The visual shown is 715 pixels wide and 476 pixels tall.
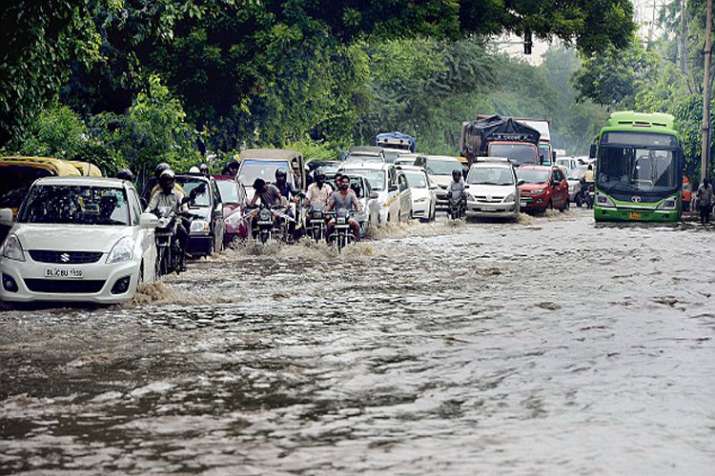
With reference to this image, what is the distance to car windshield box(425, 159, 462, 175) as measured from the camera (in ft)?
166

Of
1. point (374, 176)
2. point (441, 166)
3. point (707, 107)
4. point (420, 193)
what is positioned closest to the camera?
point (374, 176)

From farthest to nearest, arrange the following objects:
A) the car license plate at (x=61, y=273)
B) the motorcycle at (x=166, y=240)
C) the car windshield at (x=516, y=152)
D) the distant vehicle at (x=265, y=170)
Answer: the car windshield at (x=516, y=152) < the distant vehicle at (x=265, y=170) < the motorcycle at (x=166, y=240) < the car license plate at (x=61, y=273)

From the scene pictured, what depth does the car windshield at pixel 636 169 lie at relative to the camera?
4084 centimetres

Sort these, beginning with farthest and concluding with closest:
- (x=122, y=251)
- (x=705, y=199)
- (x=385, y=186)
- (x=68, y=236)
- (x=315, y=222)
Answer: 1. (x=705, y=199)
2. (x=385, y=186)
3. (x=315, y=222)
4. (x=122, y=251)
5. (x=68, y=236)

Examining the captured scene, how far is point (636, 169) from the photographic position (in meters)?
41.1

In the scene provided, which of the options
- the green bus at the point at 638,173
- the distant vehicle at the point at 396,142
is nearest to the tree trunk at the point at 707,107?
the green bus at the point at 638,173

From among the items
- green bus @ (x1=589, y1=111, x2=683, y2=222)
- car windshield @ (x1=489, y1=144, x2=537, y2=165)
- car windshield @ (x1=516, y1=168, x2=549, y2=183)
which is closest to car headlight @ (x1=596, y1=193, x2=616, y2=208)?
green bus @ (x1=589, y1=111, x2=683, y2=222)

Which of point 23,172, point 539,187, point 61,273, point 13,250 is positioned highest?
point 23,172

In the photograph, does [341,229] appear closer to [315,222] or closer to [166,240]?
[315,222]

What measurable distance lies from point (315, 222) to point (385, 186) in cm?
636

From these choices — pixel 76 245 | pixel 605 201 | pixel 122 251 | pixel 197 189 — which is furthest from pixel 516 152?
pixel 76 245

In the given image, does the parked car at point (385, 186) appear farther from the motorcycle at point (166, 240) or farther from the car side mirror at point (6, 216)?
the car side mirror at point (6, 216)

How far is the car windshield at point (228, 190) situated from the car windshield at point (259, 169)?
416 cm

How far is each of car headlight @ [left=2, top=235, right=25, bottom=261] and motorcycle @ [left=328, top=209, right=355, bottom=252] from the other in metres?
11.4
